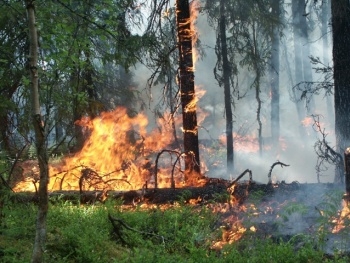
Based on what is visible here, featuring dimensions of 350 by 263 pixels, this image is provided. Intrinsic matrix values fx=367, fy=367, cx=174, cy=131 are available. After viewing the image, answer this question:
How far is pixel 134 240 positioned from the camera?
19.6ft

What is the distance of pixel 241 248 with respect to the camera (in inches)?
245

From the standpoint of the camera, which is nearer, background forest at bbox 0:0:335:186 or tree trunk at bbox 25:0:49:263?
tree trunk at bbox 25:0:49:263

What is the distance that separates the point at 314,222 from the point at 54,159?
44.5 ft

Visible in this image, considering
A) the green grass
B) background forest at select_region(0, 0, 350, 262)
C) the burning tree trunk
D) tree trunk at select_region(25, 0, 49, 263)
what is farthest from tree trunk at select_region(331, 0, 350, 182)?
tree trunk at select_region(25, 0, 49, 263)

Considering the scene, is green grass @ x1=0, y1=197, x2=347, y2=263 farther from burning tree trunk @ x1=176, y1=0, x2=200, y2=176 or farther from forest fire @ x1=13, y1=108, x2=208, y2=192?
burning tree trunk @ x1=176, y1=0, x2=200, y2=176

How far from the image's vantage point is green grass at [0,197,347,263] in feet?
16.2

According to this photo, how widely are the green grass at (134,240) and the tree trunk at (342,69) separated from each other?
13.7 feet

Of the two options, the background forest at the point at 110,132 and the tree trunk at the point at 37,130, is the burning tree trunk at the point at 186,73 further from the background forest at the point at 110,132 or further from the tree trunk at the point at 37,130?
the tree trunk at the point at 37,130

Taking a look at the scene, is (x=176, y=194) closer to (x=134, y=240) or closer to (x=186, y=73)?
(x=134, y=240)

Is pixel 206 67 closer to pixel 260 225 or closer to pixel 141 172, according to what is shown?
pixel 141 172

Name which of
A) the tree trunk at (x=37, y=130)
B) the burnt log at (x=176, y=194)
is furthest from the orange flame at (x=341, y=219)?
the tree trunk at (x=37, y=130)

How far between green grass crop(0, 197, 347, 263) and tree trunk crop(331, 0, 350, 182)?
4163mm

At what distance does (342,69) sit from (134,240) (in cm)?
667

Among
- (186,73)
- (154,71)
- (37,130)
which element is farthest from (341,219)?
(154,71)
